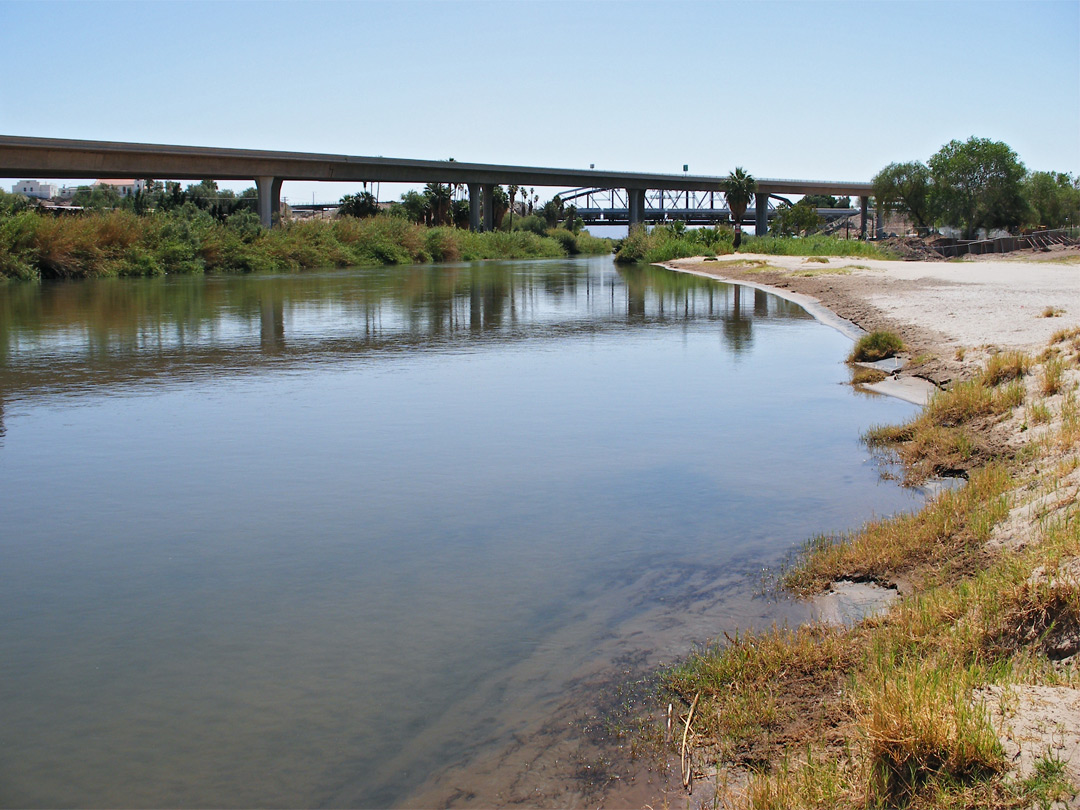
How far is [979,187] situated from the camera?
94.6 metres

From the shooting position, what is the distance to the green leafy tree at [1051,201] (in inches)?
3767

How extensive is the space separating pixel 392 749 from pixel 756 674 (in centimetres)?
222

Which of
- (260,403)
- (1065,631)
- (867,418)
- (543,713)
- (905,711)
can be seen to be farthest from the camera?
(260,403)

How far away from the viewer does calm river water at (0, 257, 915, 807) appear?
17.3 ft

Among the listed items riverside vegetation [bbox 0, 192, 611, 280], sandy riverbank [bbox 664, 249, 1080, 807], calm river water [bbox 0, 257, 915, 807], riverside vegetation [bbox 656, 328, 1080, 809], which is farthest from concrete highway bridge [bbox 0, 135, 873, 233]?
riverside vegetation [bbox 656, 328, 1080, 809]

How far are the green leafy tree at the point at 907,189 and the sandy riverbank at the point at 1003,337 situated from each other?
57.4 m

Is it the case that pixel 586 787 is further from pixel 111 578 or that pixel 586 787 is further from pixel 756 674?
pixel 111 578

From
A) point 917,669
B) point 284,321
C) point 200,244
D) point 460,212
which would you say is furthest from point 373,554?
point 460,212

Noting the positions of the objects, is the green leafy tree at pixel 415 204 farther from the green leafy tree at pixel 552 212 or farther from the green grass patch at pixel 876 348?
the green grass patch at pixel 876 348

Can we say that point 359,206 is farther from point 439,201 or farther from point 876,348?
point 876,348

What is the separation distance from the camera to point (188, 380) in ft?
56.3

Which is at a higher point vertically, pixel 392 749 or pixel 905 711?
pixel 905 711

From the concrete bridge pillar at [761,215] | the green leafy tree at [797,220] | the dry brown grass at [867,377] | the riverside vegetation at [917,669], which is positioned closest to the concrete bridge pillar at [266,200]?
the green leafy tree at [797,220]

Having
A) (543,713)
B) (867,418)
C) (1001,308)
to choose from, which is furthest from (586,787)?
(1001,308)
